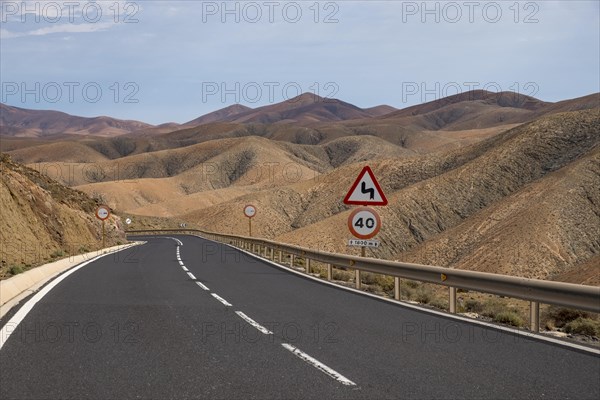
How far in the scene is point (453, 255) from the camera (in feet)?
157

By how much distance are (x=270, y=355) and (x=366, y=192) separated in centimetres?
923

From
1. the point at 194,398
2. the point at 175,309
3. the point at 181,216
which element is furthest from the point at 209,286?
the point at 181,216

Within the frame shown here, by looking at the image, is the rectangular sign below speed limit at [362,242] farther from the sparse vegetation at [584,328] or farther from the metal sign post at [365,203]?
the sparse vegetation at [584,328]

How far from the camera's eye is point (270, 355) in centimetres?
742

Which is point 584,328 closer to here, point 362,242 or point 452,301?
point 452,301

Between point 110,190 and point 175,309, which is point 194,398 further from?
point 110,190

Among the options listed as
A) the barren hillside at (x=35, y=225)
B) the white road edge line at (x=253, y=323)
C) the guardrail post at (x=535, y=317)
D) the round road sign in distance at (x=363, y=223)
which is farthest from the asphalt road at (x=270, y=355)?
the barren hillside at (x=35, y=225)

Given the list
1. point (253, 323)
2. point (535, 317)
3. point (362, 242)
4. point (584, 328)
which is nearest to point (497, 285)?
point (535, 317)

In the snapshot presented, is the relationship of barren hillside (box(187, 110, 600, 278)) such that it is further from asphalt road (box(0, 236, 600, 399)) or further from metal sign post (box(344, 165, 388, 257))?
asphalt road (box(0, 236, 600, 399))

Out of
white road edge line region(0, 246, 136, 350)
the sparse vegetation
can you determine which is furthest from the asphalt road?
the sparse vegetation

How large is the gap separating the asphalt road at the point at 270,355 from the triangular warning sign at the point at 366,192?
3.91 m

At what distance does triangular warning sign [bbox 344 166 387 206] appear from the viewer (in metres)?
16.1

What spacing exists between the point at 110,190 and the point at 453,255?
10991cm

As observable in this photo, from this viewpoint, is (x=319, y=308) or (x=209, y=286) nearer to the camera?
(x=319, y=308)
